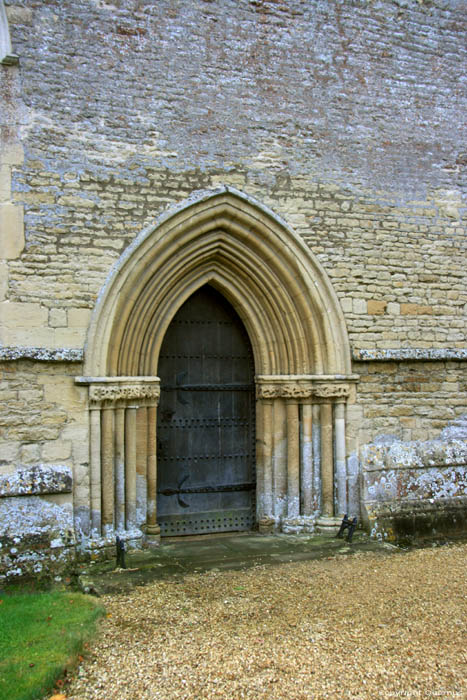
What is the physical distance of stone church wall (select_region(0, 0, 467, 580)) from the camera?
17.1 ft

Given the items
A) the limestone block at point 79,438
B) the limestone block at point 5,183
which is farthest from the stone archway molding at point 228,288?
the limestone block at point 5,183

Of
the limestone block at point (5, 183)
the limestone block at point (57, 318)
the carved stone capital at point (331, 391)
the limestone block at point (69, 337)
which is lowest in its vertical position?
the carved stone capital at point (331, 391)

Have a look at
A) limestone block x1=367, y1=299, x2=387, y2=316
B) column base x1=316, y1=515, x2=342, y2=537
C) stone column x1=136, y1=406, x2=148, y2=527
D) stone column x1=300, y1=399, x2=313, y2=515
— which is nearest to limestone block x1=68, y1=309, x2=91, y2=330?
stone column x1=136, y1=406, x2=148, y2=527

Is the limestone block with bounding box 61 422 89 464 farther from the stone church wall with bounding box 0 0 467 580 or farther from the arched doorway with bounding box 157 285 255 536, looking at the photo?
the arched doorway with bounding box 157 285 255 536

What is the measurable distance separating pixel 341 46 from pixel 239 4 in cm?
114

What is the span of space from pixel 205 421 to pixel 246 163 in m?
2.68

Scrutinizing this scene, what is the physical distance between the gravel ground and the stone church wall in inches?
56.8

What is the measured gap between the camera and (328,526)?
6082 mm

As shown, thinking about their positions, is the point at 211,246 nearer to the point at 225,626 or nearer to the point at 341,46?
the point at 341,46

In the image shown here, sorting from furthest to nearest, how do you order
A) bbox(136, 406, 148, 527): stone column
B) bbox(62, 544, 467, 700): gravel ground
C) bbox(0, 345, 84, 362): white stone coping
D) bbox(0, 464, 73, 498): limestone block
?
bbox(136, 406, 148, 527): stone column → bbox(0, 345, 84, 362): white stone coping → bbox(0, 464, 73, 498): limestone block → bbox(62, 544, 467, 700): gravel ground

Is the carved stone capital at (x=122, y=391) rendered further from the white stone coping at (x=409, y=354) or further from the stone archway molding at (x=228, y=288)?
the white stone coping at (x=409, y=354)

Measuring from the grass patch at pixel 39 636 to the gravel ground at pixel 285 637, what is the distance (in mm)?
123

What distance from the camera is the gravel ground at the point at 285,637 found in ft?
10.3

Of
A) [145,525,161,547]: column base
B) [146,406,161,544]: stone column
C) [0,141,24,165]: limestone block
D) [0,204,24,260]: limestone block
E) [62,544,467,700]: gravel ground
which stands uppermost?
[0,141,24,165]: limestone block
